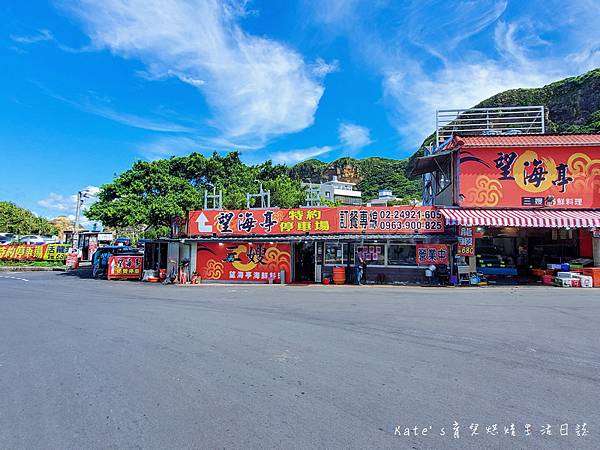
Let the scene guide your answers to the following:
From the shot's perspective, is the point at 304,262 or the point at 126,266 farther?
the point at 126,266

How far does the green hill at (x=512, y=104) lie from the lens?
2306 inches

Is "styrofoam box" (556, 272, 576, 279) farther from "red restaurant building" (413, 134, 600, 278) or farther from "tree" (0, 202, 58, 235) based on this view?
"tree" (0, 202, 58, 235)

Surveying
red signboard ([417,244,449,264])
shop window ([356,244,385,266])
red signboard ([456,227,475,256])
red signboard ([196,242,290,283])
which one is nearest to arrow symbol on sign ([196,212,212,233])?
red signboard ([196,242,290,283])

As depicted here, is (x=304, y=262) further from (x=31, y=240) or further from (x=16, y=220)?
(x=16, y=220)

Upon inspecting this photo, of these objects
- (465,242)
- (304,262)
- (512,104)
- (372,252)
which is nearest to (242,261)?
(304,262)

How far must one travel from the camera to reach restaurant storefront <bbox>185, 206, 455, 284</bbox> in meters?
18.0

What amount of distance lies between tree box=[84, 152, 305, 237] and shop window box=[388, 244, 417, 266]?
1185 centimetres

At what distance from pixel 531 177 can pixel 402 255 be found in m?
7.12

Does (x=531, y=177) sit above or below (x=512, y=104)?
below

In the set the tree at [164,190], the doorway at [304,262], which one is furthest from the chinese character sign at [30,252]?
the doorway at [304,262]

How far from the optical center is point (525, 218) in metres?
16.8

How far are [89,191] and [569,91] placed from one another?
71.8 metres

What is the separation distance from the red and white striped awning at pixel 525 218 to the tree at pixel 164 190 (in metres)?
14.8

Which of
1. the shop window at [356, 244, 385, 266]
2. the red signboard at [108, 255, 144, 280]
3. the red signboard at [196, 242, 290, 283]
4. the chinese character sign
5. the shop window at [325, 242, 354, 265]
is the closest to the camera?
the shop window at [356, 244, 385, 266]
